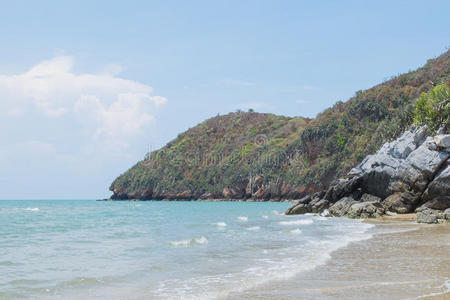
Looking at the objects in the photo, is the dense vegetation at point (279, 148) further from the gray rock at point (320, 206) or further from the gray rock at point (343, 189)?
the gray rock at point (320, 206)

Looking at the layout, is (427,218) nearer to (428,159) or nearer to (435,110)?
(428,159)

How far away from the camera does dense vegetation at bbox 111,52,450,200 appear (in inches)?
3627

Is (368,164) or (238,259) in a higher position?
(368,164)

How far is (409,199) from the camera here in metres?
37.3

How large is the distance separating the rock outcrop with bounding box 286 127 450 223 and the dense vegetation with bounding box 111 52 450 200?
18.4 ft

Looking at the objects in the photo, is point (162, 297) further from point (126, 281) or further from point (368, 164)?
point (368, 164)

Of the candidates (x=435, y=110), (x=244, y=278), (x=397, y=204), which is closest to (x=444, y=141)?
(x=397, y=204)

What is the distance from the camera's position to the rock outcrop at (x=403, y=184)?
34.1 m

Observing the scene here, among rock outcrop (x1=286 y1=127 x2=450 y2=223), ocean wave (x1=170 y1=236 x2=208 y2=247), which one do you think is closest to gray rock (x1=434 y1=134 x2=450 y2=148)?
rock outcrop (x1=286 y1=127 x2=450 y2=223)

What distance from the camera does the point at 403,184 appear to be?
3900 cm

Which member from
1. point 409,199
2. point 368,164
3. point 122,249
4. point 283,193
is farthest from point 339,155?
point 122,249

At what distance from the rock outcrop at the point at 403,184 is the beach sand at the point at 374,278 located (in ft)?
49.4

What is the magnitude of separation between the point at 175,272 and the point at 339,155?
89.2m

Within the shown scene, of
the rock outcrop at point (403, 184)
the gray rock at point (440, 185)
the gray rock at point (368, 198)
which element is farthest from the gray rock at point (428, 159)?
the gray rock at point (368, 198)
